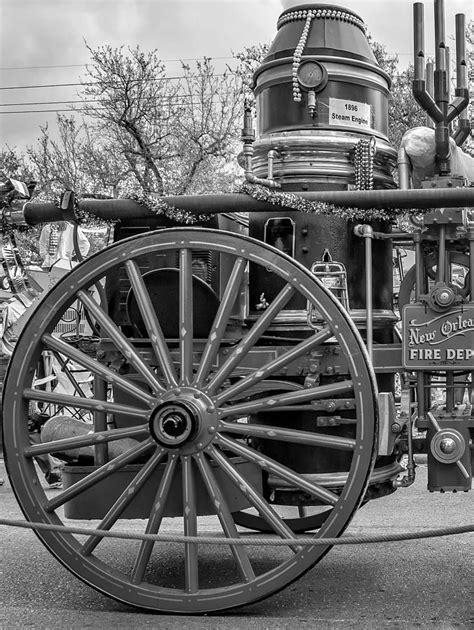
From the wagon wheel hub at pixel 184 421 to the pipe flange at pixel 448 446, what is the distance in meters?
1.05

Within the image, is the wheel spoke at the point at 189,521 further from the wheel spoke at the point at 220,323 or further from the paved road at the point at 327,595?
the wheel spoke at the point at 220,323

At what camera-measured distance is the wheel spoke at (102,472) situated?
154 inches

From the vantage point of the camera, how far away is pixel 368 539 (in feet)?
11.5

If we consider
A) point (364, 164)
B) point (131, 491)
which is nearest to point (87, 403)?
point (131, 491)

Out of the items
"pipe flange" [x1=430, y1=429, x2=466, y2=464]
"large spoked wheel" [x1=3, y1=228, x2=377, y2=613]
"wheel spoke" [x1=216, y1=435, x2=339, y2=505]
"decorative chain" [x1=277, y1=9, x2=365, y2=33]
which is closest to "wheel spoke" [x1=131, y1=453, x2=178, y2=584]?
"large spoked wheel" [x1=3, y1=228, x2=377, y2=613]

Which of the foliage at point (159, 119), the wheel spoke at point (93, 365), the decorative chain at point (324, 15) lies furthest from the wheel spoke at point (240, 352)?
the foliage at point (159, 119)

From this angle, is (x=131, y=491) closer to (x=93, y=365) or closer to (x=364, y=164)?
(x=93, y=365)

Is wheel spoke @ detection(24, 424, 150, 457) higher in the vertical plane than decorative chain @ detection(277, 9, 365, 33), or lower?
lower

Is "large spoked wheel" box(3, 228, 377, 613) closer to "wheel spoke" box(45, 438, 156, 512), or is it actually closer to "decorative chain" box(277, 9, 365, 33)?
"wheel spoke" box(45, 438, 156, 512)

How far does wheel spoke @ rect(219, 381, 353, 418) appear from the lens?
3.72m

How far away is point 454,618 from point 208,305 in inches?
71.7

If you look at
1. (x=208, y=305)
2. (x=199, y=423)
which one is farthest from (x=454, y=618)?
(x=208, y=305)

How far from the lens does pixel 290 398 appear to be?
3779mm

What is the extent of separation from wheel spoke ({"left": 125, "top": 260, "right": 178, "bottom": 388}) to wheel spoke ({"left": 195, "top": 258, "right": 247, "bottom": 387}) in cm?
14
